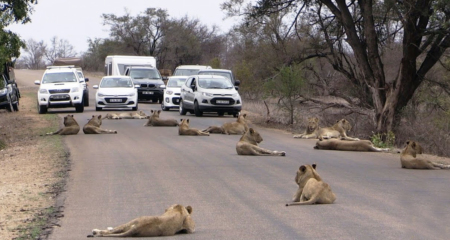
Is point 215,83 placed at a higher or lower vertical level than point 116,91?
higher

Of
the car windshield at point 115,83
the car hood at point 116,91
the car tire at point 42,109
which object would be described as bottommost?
the car tire at point 42,109

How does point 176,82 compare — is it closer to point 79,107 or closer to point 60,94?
point 79,107

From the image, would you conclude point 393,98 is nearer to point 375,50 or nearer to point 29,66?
point 375,50

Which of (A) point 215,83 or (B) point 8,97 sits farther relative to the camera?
(B) point 8,97

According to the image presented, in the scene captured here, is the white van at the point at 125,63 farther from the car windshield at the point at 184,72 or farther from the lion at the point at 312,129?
the lion at the point at 312,129

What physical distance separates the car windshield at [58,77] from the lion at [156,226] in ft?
85.7

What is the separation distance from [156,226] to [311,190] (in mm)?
2741

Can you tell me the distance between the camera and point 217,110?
29906 millimetres

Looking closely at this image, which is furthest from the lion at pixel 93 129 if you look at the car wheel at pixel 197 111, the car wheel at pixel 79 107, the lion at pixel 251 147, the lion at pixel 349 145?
the car wheel at pixel 79 107

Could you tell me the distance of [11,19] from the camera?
23.7m

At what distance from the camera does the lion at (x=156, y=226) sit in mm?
7582

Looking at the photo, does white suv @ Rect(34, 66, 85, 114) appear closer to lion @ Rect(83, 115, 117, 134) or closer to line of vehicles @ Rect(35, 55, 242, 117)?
line of vehicles @ Rect(35, 55, 242, 117)

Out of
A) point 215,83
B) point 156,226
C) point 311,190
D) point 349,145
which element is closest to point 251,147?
point 349,145

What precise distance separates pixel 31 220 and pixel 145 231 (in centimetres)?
221
